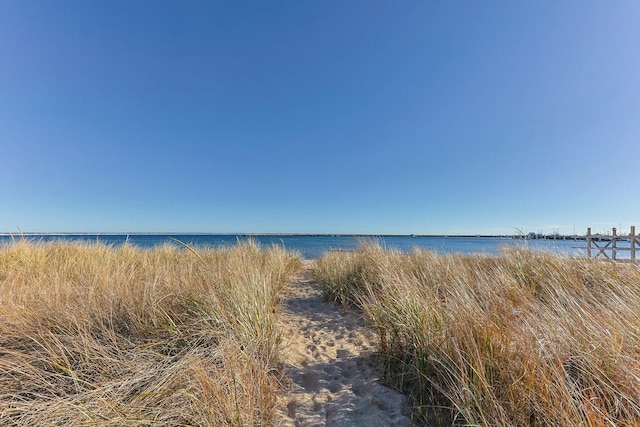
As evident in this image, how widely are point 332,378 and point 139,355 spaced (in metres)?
1.74

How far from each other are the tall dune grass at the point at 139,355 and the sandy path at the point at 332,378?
23 centimetres

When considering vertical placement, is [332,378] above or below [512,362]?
below

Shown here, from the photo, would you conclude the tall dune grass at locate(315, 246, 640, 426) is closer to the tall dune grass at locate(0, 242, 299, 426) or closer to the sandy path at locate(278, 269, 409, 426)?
the sandy path at locate(278, 269, 409, 426)

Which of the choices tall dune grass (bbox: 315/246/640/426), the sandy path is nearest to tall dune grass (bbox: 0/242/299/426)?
the sandy path

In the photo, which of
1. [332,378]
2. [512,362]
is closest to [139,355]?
[332,378]

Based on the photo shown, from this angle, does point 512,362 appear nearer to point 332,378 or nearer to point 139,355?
point 332,378

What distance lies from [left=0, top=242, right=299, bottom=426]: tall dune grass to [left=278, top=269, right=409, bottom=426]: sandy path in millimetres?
229

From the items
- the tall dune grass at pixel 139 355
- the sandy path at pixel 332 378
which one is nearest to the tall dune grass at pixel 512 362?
the sandy path at pixel 332 378

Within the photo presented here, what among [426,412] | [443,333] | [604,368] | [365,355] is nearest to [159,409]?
[426,412]

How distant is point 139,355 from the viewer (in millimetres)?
2018

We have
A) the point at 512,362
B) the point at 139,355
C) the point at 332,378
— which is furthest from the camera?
the point at 332,378

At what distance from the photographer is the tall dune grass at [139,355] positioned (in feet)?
4.99

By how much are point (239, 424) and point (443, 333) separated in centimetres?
177

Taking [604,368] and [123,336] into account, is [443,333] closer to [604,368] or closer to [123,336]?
[604,368]
